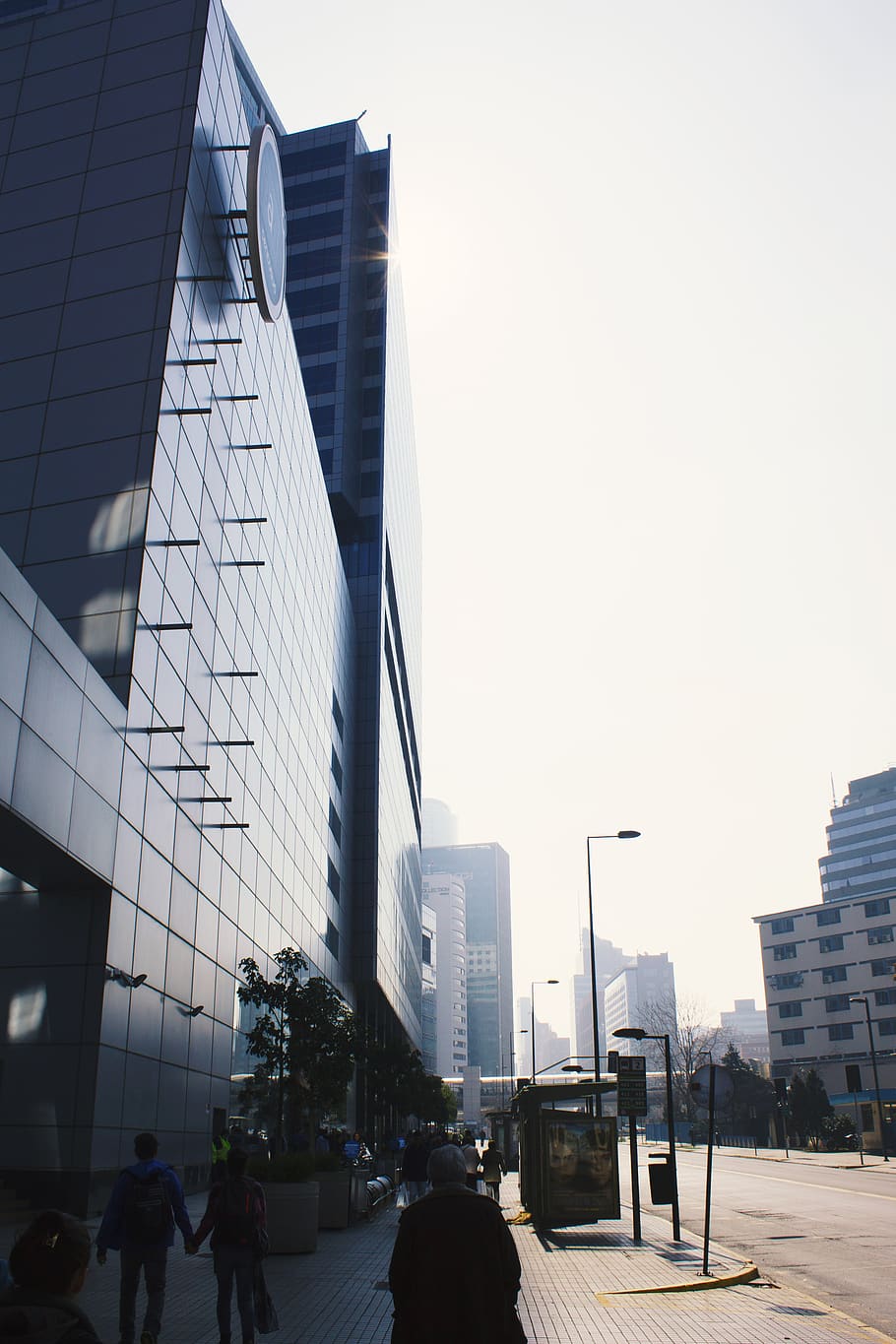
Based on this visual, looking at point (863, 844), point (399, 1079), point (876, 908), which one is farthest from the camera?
point (863, 844)

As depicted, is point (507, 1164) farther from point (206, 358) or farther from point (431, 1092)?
point (206, 358)

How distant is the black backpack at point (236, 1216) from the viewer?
950cm

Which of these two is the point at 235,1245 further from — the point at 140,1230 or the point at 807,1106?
the point at 807,1106

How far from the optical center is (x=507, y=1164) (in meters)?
54.9

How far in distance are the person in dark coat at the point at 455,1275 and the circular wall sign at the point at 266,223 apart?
26.0 metres

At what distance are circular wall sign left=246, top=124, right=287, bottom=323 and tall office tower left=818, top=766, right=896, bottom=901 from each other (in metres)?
157

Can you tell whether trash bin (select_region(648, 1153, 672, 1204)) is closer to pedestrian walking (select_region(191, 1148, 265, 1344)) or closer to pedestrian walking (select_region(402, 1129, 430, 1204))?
pedestrian walking (select_region(402, 1129, 430, 1204))

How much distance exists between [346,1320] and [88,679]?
11261mm

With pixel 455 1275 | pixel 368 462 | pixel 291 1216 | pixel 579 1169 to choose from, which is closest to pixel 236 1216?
pixel 455 1275

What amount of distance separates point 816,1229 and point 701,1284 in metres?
10.1

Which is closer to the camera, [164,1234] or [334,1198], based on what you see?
[164,1234]

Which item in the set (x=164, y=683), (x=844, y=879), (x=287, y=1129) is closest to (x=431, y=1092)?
(x=287, y=1129)

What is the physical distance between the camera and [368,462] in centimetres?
7281

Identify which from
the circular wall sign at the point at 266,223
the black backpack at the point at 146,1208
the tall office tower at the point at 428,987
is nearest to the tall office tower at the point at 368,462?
the circular wall sign at the point at 266,223
